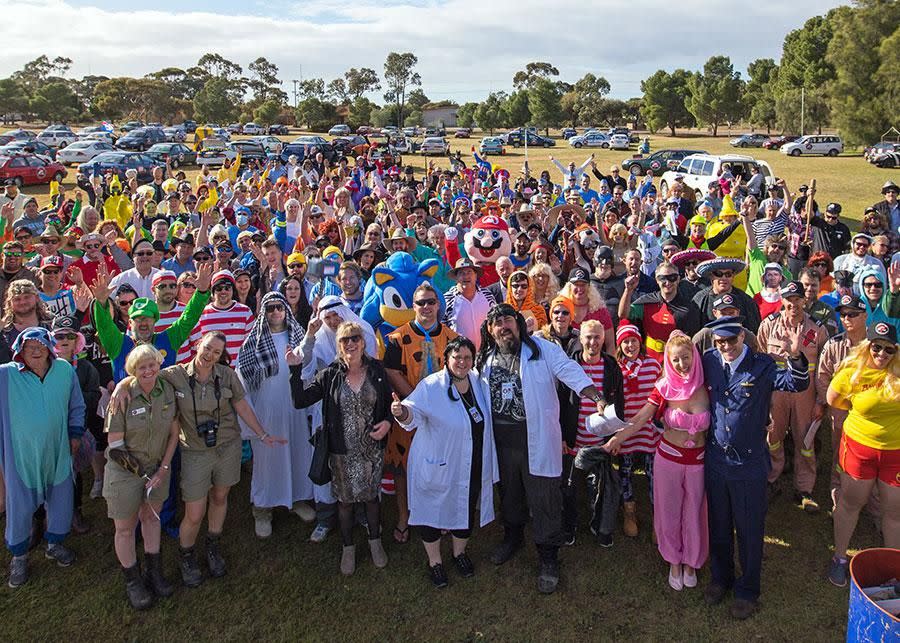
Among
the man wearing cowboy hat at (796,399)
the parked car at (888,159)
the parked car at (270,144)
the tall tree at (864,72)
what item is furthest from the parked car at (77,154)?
the tall tree at (864,72)

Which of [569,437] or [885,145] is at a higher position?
[885,145]

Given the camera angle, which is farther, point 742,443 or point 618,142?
point 618,142

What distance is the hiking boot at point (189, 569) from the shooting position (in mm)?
4469

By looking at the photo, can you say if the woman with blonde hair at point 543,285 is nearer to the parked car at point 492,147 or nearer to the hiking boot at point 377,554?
the hiking boot at point 377,554

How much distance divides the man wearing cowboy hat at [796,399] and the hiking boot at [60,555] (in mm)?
5432

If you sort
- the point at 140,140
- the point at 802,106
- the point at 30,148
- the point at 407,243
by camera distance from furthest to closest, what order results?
the point at 802,106, the point at 140,140, the point at 30,148, the point at 407,243

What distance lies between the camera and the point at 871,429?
4117 mm

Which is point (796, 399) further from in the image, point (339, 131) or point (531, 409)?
point (339, 131)

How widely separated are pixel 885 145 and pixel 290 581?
41.6m

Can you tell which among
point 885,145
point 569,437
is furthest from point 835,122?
point 569,437

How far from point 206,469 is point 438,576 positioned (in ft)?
5.76

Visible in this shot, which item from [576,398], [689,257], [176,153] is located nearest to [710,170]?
[689,257]

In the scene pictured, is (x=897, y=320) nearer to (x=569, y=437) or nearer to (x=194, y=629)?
(x=569, y=437)

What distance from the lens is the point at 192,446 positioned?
431cm
